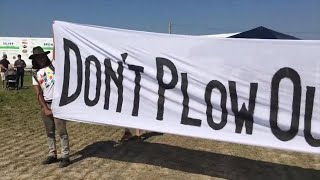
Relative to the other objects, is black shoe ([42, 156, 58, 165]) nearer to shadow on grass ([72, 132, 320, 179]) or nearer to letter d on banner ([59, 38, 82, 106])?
shadow on grass ([72, 132, 320, 179])

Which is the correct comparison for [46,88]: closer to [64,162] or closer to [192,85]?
[64,162]

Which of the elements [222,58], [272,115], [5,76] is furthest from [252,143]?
[5,76]

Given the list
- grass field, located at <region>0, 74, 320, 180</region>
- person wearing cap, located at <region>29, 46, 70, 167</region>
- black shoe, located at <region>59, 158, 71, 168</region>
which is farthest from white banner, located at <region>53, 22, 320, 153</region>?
grass field, located at <region>0, 74, 320, 180</region>

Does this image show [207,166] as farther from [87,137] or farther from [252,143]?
[87,137]

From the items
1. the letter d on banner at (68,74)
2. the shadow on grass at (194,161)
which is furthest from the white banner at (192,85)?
the shadow on grass at (194,161)

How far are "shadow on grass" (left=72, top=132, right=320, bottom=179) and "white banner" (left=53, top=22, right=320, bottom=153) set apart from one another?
0.99m

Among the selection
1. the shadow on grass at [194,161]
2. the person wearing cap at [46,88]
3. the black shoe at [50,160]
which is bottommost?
the shadow on grass at [194,161]

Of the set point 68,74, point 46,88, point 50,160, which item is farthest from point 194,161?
point 46,88

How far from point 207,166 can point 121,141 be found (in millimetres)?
2260

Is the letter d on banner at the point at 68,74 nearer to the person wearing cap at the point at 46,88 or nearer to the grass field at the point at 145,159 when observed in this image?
the person wearing cap at the point at 46,88

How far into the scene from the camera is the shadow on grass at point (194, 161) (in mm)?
7102

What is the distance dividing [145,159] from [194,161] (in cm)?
80

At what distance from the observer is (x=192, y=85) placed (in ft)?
21.4

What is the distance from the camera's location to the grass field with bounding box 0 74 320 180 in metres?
6.89
